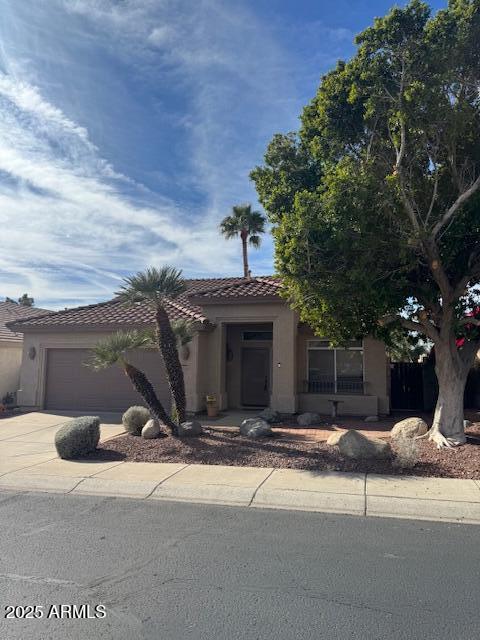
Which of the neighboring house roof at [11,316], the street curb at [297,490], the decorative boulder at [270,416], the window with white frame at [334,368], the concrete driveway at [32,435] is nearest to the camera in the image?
the street curb at [297,490]

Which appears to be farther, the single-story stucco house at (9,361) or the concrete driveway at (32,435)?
the single-story stucco house at (9,361)

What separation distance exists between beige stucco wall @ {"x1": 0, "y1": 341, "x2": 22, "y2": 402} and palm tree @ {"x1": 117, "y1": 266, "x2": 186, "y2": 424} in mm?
11503

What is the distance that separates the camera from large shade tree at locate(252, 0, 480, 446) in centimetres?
914

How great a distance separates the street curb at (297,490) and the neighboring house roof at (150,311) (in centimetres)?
762

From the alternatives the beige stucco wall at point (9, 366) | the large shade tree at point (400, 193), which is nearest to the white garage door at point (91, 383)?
the beige stucco wall at point (9, 366)

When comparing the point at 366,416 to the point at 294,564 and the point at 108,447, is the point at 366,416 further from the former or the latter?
the point at 294,564

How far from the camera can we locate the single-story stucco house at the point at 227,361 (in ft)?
50.7

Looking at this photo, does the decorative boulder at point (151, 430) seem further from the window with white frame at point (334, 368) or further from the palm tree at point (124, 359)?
the window with white frame at point (334, 368)

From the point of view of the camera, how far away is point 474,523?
20.2 ft

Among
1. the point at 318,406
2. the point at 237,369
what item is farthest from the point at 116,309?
the point at 318,406

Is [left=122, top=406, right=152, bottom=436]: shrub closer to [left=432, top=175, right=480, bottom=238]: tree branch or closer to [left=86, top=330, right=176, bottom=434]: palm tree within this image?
[left=86, top=330, right=176, bottom=434]: palm tree

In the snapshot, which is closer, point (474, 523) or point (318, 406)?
point (474, 523)

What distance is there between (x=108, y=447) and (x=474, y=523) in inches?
288

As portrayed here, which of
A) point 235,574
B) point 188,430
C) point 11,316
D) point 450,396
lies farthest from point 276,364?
point 11,316
